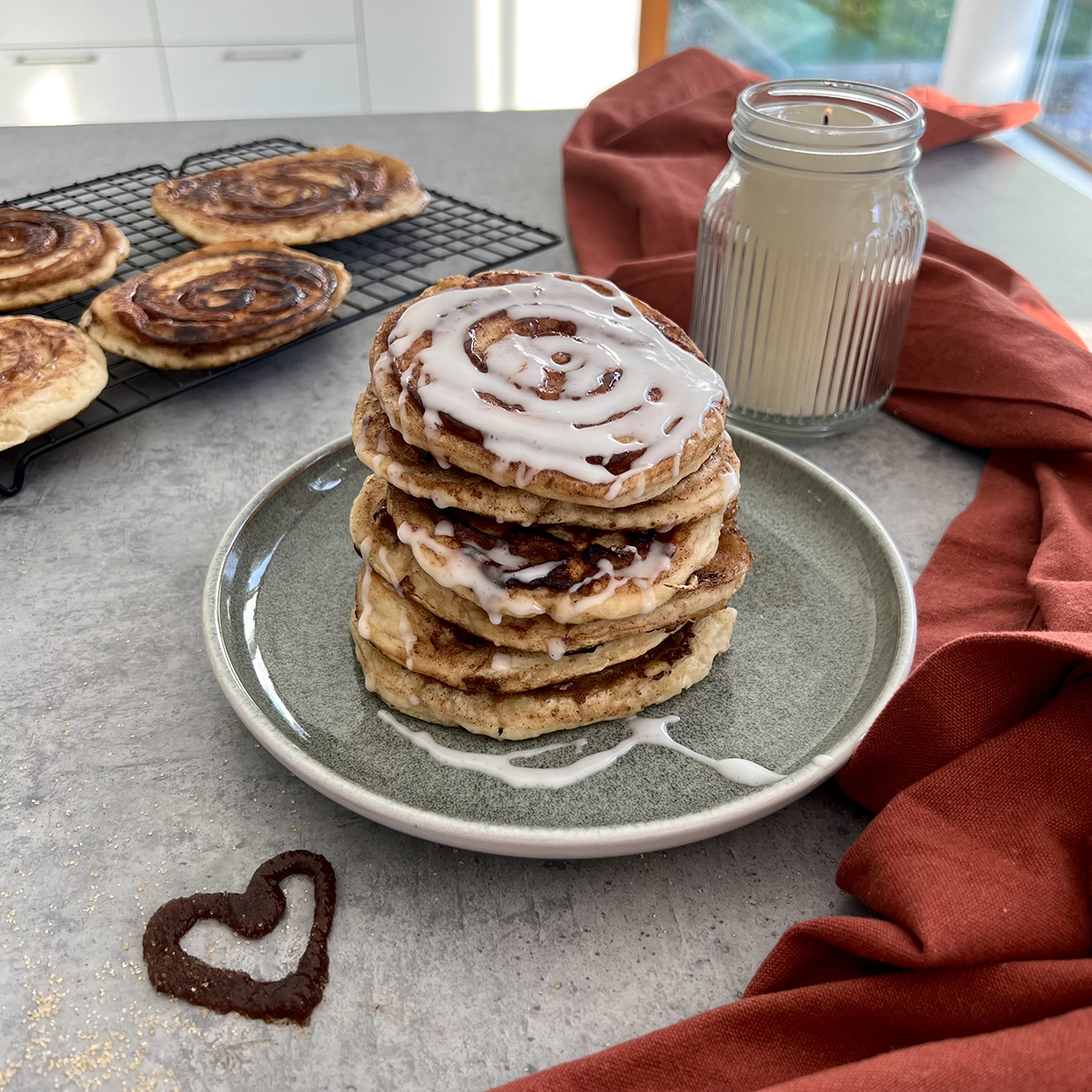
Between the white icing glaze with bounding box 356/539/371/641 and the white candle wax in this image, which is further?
the white candle wax

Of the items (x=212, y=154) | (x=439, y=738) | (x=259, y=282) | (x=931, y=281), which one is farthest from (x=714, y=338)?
(x=212, y=154)

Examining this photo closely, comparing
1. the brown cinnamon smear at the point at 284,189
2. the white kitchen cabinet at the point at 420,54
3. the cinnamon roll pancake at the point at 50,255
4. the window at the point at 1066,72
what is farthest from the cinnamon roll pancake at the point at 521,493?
the white kitchen cabinet at the point at 420,54

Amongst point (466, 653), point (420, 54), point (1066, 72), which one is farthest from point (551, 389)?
point (420, 54)

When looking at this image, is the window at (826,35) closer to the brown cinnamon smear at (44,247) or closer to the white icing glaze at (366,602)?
the brown cinnamon smear at (44,247)

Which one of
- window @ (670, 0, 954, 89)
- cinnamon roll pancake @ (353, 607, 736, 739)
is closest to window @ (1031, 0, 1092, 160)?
window @ (670, 0, 954, 89)

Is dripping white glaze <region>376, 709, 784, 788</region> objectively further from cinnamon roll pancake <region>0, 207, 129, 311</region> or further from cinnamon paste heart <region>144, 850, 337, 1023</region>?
cinnamon roll pancake <region>0, 207, 129, 311</region>

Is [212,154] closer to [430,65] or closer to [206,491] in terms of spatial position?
[206,491]
